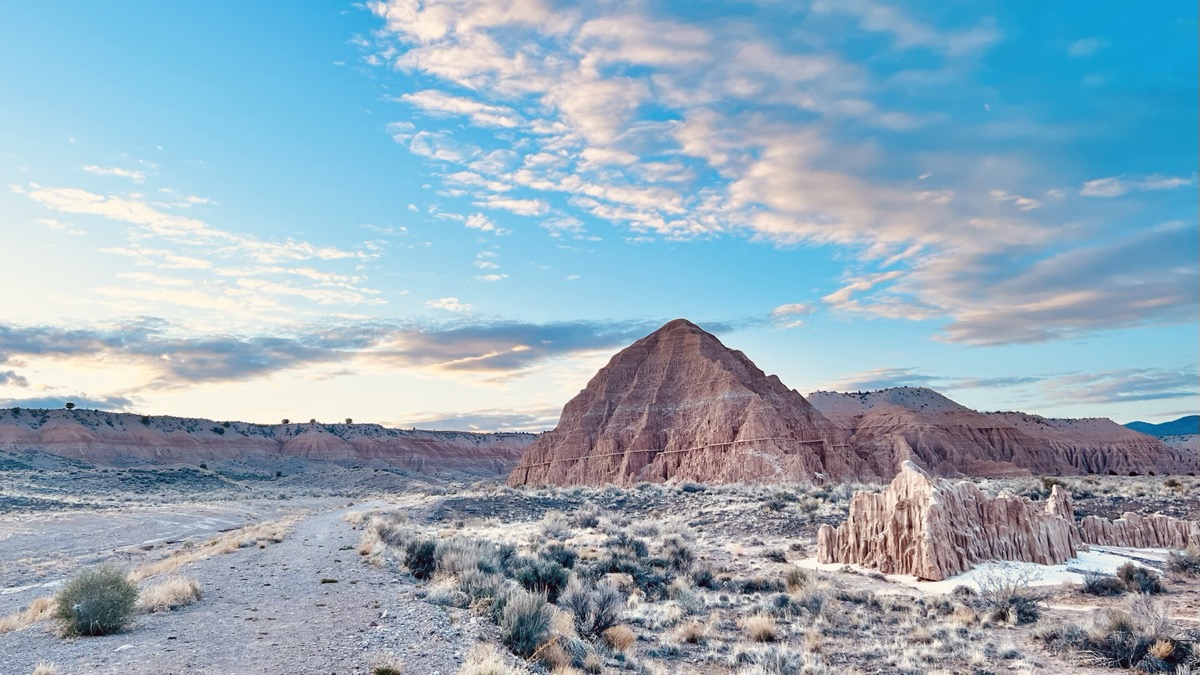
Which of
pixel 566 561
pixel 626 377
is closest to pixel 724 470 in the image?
pixel 626 377

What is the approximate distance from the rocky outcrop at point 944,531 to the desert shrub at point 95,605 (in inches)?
655

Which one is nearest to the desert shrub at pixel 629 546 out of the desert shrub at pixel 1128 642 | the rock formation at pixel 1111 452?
the desert shrub at pixel 1128 642

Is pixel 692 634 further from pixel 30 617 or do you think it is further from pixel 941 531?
pixel 30 617

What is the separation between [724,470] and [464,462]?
78.3 m

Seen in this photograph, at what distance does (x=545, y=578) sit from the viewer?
15.2m

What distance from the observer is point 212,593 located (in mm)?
13352

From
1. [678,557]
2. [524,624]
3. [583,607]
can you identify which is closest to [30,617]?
[524,624]

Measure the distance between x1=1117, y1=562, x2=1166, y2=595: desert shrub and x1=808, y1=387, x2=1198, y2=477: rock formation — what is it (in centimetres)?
5037

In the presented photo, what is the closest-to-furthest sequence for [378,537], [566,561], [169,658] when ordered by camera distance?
[169,658] < [566,561] < [378,537]

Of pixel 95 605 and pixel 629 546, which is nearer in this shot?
pixel 95 605

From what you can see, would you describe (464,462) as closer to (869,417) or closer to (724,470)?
(869,417)

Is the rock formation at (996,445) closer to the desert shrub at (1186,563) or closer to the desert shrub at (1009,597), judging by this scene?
the desert shrub at (1186,563)

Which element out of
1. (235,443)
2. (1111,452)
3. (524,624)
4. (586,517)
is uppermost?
(1111,452)

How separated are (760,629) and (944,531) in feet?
23.2
